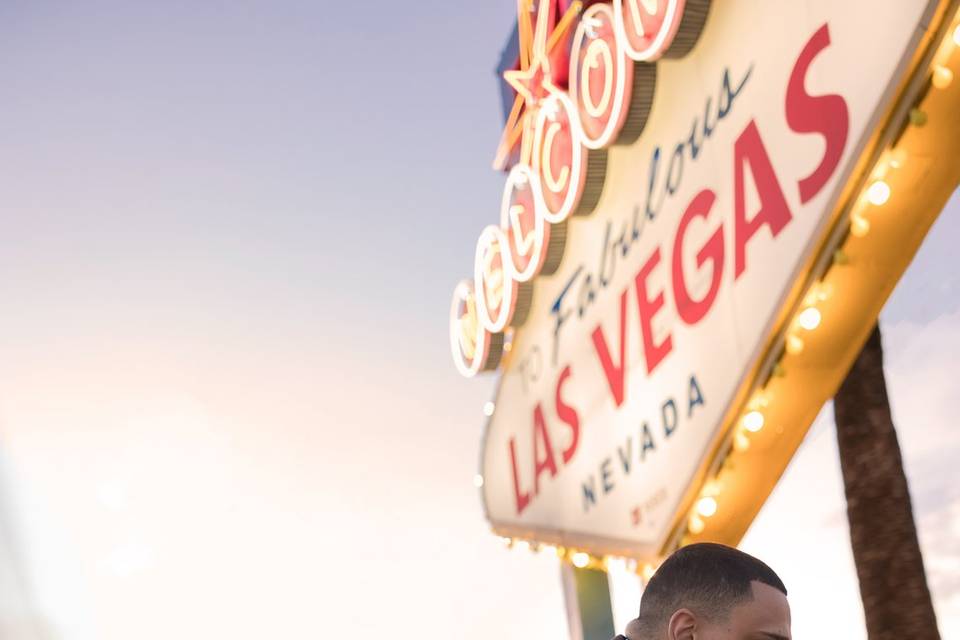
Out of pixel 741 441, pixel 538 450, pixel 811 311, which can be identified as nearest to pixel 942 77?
pixel 811 311

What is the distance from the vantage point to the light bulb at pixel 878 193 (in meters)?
4.93

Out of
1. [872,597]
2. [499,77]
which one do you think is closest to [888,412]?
[872,597]

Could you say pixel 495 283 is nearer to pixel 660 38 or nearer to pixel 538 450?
pixel 538 450

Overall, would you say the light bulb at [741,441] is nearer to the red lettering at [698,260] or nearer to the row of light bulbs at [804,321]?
the row of light bulbs at [804,321]

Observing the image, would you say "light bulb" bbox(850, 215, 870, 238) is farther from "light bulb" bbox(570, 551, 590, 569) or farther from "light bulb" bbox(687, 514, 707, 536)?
"light bulb" bbox(570, 551, 590, 569)

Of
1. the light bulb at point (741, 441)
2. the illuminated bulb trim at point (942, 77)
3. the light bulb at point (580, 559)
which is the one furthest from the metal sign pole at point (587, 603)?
the illuminated bulb trim at point (942, 77)

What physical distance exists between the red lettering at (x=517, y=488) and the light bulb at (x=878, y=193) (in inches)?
174

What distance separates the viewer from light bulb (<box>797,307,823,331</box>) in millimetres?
5367

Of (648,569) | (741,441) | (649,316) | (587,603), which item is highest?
(649,316)

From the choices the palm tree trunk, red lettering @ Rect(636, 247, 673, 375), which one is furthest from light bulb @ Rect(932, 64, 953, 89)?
the palm tree trunk

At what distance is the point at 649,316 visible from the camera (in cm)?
702

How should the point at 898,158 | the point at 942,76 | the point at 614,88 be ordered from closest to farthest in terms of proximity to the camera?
the point at 942,76
the point at 898,158
the point at 614,88

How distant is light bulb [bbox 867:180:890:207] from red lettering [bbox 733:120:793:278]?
2.06ft

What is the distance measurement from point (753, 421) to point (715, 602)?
12.1 ft
